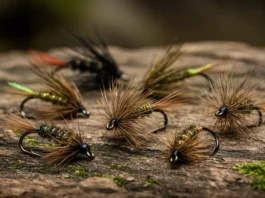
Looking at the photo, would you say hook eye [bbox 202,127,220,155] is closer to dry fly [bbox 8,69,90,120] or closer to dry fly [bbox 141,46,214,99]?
dry fly [bbox 141,46,214,99]

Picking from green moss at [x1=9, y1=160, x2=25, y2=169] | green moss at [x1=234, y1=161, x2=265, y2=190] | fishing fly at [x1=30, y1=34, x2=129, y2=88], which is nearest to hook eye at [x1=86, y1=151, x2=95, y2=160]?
green moss at [x1=9, y1=160, x2=25, y2=169]

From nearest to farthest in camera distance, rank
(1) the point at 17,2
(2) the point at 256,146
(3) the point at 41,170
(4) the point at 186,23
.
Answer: (3) the point at 41,170 → (2) the point at 256,146 → (1) the point at 17,2 → (4) the point at 186,23

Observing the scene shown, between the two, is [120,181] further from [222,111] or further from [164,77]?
[164,77]

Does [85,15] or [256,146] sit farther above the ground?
[85,15]

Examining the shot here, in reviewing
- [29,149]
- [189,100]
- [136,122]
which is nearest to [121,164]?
[136,122]

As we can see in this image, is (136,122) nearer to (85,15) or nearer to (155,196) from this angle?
(155,196)

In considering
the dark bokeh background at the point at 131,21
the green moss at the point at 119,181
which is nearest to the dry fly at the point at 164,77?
the green moss at the point at 119,181

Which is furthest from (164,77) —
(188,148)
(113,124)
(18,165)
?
(18,165)
